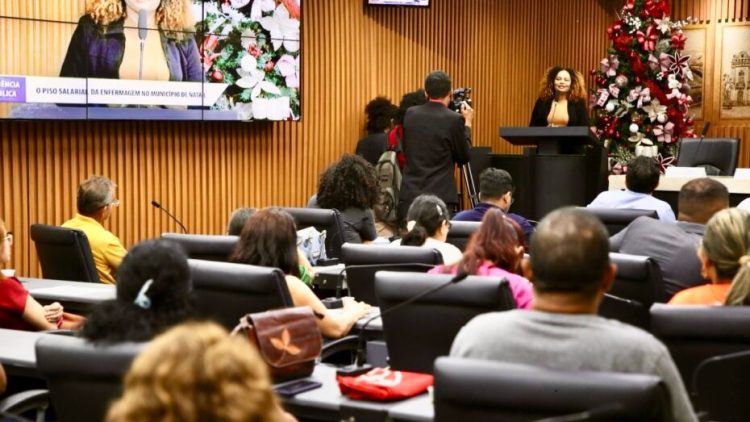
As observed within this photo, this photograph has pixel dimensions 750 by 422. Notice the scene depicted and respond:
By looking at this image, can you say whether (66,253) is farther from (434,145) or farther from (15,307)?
(434,145)

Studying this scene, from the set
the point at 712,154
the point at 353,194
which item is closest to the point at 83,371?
the point at 353,194

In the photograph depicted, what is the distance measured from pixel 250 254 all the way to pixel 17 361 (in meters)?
1.13

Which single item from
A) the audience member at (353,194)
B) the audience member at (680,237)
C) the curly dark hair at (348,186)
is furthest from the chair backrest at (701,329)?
the curly dark hair at (348,186)

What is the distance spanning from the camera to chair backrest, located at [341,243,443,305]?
16.8ft

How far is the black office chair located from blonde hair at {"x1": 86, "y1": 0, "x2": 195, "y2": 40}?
4979mm

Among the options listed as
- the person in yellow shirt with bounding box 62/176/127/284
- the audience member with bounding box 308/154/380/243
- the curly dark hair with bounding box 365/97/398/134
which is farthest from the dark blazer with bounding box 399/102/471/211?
the person in yellow shirt with bounding box 62/176/127/284

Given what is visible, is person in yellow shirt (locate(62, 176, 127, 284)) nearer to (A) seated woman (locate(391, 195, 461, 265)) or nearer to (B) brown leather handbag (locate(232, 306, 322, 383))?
(A) seated woman (locate(391, 195, 461, 265))

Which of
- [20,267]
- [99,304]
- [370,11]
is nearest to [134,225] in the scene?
[20,267]

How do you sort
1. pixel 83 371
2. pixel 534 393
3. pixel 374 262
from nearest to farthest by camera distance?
pixel 534 393, pixel 83 371, pixel 374 262

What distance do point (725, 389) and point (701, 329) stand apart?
0.84 ft

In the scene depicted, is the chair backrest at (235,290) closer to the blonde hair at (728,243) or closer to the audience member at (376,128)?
the blonde hair at (728,243)

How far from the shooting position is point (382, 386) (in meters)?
3.48

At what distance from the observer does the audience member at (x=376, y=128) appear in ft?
36.3

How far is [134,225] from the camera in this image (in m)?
9.30
